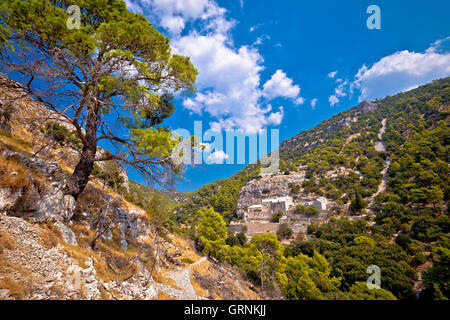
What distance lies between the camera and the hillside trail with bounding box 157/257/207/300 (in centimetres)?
627

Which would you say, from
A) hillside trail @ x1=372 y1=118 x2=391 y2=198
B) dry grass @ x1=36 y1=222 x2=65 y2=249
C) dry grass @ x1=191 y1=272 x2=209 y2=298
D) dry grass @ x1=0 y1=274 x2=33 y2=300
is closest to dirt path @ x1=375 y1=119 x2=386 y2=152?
hillside trail @ x1=372 y1=118 x2=391 y2=198

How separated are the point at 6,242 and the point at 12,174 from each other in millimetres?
1791

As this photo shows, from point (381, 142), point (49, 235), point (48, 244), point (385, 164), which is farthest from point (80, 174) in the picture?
point (381, 142)

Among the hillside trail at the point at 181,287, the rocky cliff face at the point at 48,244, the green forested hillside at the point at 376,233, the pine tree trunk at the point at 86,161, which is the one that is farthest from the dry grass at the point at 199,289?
the pine tree trunk at the point at 86,161

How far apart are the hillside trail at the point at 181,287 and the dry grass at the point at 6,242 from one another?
4624 mm

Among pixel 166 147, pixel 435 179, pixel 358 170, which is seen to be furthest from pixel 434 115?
pixel 166 147

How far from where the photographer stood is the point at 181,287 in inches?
291

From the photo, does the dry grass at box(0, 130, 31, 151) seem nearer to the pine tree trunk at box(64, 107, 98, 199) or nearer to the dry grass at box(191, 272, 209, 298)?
the pine tree trunk at box(64, 107, 98, 199)

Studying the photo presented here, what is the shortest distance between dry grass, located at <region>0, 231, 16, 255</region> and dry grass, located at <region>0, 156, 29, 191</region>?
119 cm

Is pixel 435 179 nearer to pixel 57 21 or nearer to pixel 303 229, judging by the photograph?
pixel 303 229

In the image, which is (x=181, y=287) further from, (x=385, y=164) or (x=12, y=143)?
(x=385, y=164)

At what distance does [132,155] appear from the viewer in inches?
197

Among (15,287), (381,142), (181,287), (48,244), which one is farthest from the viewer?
(381,142)

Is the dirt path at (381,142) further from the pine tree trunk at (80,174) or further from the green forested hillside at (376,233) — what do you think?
the pine tree trunk at (80,174)
